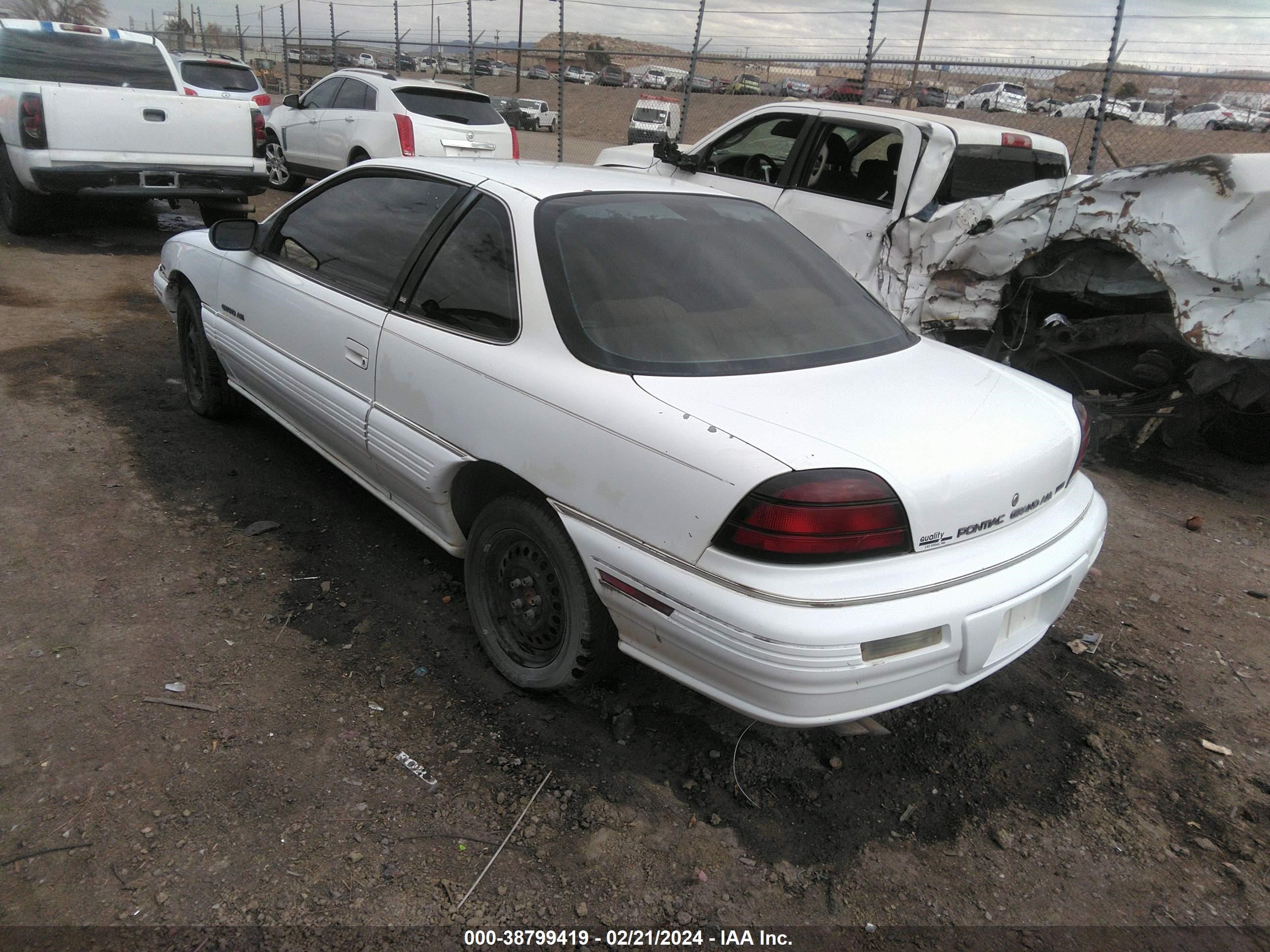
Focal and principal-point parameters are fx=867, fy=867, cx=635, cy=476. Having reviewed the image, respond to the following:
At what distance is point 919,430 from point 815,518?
1.53ft

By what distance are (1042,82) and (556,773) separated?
38.9ft

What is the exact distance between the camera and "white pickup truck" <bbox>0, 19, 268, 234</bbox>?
25.9 ft

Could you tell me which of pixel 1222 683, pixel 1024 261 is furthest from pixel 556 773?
pixel 1024 261

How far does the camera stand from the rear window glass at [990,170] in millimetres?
5535

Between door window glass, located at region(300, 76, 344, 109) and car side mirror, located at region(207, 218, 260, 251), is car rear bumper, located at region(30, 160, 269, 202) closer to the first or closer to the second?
door window glass, located at region(300, 76, 344, 109)

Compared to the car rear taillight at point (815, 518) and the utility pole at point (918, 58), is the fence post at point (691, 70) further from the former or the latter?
the car rear taillight at point (815, 518)

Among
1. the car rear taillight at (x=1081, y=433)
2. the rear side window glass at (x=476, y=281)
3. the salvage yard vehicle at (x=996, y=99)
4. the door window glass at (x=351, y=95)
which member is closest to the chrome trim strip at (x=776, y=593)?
the car rear taillight at (x=1081, y=433)

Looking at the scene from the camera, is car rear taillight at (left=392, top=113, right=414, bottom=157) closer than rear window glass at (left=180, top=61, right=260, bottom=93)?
Yes

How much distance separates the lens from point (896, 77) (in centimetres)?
1365

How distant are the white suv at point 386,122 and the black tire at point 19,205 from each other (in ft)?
11.3

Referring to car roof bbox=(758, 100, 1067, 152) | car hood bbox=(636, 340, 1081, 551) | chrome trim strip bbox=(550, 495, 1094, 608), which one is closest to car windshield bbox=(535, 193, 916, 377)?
car hood bbox=(636, 340, 1081, 551)

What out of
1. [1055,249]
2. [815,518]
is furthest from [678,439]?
[1055,249]

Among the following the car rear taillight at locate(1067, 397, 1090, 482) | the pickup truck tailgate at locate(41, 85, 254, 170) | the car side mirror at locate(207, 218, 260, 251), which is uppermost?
the pickup truck tailgate at locate(41, 85, 254, 170)

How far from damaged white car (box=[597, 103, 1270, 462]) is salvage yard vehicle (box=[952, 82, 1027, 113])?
348 inches
